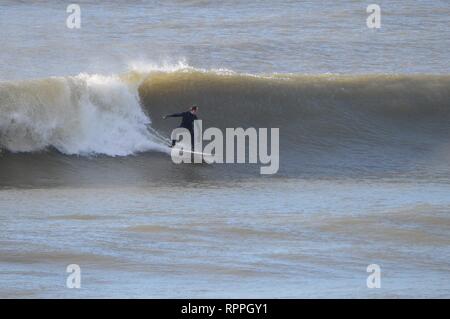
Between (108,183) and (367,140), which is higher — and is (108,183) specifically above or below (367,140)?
below

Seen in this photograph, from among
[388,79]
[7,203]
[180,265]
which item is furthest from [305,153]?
[180,265]

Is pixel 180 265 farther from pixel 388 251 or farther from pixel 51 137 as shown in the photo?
pixel 51 137

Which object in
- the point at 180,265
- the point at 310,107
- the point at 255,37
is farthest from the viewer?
the point at 255,37

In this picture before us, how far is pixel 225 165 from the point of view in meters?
16.6

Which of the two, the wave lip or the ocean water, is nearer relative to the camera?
the ocean water

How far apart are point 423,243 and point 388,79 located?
961cm

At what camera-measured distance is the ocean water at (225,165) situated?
10406 mm

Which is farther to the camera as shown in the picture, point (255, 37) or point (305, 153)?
point (255, 37)

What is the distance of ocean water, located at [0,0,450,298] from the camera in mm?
10406

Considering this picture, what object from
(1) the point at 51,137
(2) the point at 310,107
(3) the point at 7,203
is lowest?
(3) the point at 7,203

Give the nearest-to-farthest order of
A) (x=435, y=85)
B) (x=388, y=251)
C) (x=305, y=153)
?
(x=388, y=251) → (x=305, y=153) → (x=435, y=85)

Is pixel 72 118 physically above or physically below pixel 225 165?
above

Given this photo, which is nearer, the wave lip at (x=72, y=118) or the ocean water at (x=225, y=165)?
the ocean water at (x=225, y=165)
